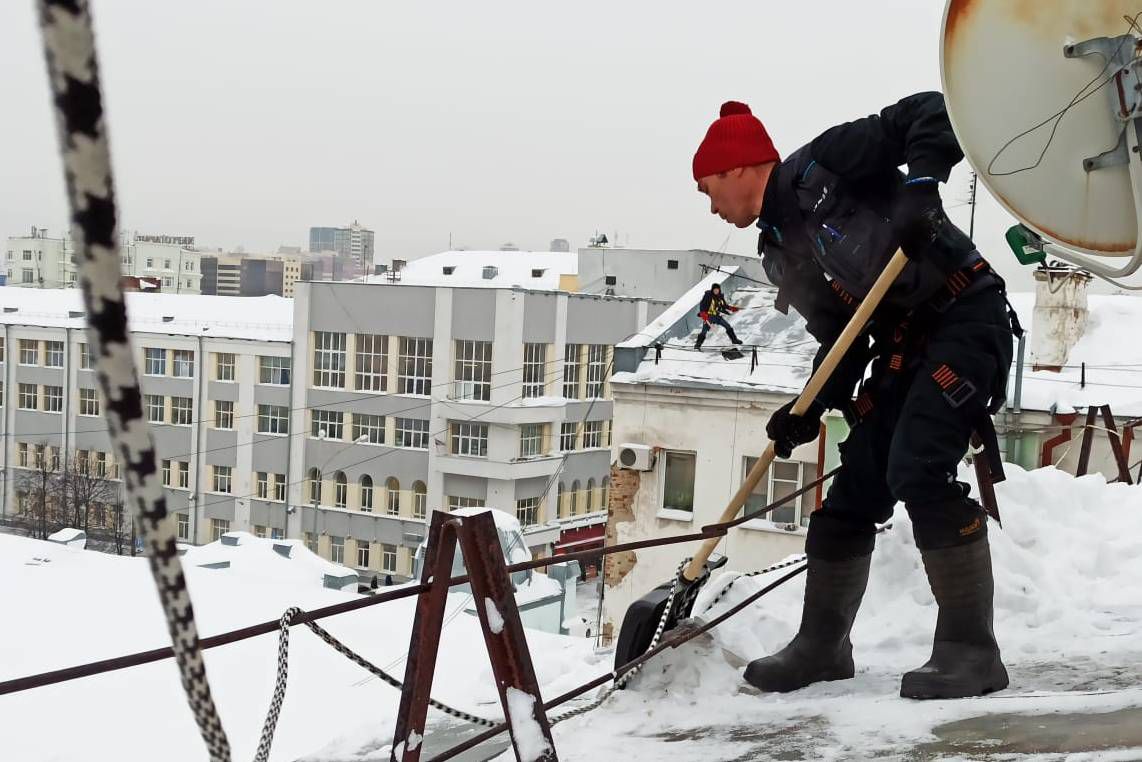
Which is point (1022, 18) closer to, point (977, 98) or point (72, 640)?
point (977, 98)

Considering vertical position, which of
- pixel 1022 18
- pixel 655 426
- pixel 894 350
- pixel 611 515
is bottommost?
pixel 611 515

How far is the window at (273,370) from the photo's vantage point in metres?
44.7

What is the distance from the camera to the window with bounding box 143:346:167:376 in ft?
151

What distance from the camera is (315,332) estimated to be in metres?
43.8

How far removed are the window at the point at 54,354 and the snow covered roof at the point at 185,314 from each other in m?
0.90

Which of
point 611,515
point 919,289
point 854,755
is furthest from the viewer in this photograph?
point 611,515

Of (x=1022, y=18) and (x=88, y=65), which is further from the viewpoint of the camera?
(x=1022, y=18)

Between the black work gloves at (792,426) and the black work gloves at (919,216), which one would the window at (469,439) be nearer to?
the black work gloves at (792,426)

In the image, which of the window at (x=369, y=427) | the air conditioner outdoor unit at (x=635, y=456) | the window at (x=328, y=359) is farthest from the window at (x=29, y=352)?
the air conditioner outdoor unit at (x=635, y=456)

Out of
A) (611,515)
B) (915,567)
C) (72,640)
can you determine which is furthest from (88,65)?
(611,515)

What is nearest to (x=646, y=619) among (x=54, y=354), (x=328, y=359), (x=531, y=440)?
(x=531, y=440)

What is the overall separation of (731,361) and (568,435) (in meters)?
24.6

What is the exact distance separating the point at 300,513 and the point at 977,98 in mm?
43630

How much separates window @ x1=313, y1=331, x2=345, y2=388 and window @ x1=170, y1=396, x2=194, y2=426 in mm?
6028
